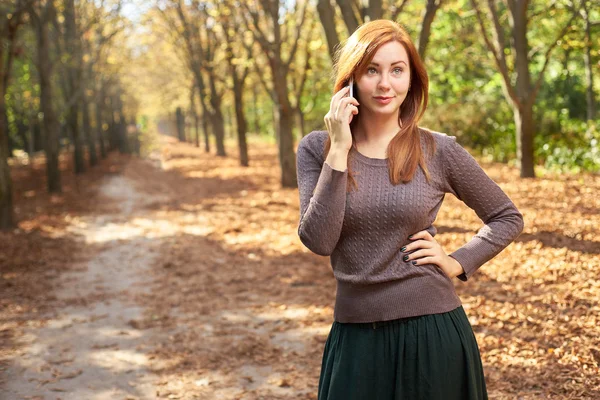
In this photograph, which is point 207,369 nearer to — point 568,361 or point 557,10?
point 568,361

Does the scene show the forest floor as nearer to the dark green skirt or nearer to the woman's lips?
the dark green skirt

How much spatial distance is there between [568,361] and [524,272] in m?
2.45

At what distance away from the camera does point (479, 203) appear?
2.48 metres

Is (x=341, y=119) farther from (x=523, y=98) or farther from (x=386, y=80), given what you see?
(x=523, y=98)

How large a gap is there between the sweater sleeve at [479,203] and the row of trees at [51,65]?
11.2 m

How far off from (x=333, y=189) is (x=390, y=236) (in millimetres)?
301

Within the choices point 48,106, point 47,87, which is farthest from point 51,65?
point 48,106

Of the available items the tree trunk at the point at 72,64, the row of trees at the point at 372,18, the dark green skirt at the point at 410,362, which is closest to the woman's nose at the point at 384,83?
the dark green skirt at the point at 410,362

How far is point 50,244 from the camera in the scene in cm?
1165

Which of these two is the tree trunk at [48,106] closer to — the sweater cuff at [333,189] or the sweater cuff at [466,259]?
the sweater cuff at [333,189]

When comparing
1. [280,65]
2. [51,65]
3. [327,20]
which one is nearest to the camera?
[327,20]

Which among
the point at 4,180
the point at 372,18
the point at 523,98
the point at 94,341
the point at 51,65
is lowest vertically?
the point at 94,341

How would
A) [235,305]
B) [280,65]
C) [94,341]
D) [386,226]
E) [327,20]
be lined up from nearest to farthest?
[386,226] → [94,341] → [235,305] → [327,20] → [280,65]

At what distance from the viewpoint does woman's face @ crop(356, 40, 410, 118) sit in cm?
236
